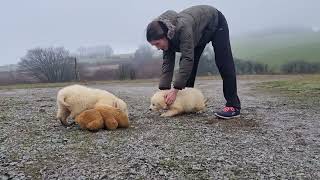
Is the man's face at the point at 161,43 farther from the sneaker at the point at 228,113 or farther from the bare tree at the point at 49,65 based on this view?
the bare tree at the point at 49,65

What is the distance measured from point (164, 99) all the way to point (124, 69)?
82.6 ft

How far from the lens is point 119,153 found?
4.81 metres

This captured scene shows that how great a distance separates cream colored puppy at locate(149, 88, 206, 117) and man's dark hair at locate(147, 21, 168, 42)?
1.28 m

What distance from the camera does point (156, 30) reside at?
634 centimetres

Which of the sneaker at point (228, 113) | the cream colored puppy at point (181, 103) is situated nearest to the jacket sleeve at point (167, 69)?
the cream colored puppy at point (181, 103)

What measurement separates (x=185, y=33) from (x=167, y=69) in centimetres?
100

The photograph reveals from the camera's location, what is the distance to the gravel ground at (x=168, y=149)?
164 inches

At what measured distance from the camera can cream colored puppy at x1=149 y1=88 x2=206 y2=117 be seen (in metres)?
7.29

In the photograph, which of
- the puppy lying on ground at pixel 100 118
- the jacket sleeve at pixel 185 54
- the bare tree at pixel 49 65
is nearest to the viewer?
the puppy lying on ground at pixel 100 118

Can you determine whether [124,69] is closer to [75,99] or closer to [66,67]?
[66,67]

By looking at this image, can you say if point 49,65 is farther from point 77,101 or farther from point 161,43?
point 161,43

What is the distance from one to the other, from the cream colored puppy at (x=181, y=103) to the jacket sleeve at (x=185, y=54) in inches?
25.0

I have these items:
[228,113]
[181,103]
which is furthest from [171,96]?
[228,113]

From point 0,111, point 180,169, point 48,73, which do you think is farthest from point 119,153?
point 48,73
